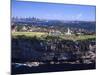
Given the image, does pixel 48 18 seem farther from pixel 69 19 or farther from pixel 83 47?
pixel 83 47

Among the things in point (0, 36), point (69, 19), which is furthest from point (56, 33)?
point (0, 36)

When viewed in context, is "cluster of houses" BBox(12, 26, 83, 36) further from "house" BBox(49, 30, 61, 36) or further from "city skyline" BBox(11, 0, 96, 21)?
"city skyline" BBox(11, 0, 96, 21)

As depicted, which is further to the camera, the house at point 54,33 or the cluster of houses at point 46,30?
the house at point 54,33

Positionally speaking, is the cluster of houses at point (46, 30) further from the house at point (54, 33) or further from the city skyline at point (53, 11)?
the city skyline at point (53, 11)

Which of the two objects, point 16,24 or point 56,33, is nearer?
point 16,24

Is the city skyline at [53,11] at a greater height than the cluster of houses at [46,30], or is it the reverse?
the city skyline at [53,11]

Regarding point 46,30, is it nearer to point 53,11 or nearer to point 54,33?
point 54,33

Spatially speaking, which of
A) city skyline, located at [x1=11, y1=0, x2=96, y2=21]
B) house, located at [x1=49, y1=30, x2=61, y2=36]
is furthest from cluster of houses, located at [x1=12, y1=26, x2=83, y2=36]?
city skyline, located at [x1=11, y1=0, x2=96, y2=21]

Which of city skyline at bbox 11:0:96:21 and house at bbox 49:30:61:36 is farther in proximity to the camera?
house at bbox 49:30:61:36

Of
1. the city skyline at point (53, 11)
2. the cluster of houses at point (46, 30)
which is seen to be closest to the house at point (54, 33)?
the cluster of houses at point (46, 30)
